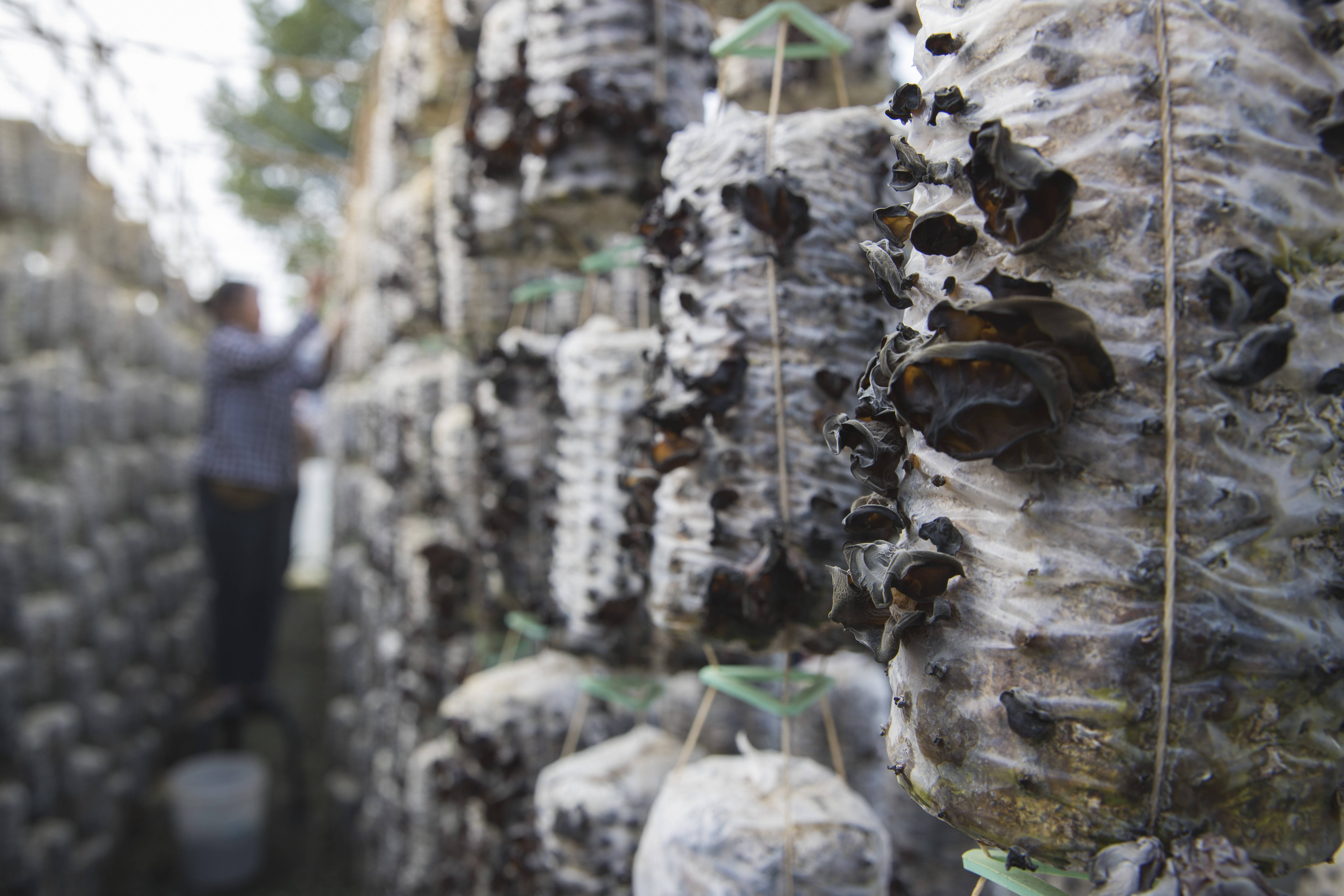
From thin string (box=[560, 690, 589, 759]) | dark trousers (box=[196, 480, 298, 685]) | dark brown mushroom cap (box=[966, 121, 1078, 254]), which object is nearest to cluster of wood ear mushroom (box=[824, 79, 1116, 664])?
dark brown mushroom cap (box=[966, 121, 1078, 254])

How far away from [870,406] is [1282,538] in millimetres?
267

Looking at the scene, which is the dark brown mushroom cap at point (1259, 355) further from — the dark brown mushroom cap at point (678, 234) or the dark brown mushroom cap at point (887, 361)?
the dark brown mushroom cap at point (678, 234)

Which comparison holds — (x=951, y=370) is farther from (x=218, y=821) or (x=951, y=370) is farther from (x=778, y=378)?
(x=218, y=821)

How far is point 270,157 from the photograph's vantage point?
14.9 feet

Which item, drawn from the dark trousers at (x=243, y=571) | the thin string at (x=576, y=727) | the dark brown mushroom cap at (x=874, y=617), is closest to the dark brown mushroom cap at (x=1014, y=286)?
the dark brown mushroom cap at (x=874, y=617)

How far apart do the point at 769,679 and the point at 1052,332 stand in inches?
25.4

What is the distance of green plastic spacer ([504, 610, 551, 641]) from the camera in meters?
1.63

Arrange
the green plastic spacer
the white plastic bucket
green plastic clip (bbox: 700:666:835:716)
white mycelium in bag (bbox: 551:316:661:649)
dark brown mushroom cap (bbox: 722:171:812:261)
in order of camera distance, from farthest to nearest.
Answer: the white plastic bucket < the green plastic spacer < white mycelium in bag (bbox: 551:316:661:649) < green plastic clip (bbox: 700:666:835:716) < dark brown mushroom cap (bbox: 722:171:812:261)

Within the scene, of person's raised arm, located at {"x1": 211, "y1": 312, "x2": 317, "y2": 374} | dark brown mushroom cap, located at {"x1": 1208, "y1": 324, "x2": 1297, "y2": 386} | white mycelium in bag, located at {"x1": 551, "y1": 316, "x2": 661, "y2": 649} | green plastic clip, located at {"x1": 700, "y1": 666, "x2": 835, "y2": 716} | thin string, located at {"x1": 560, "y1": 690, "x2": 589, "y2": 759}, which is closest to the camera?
dark brown mushroom cap, located at {"x1": 1208, "y1": 324, "x2": 1297, "y2": 386}

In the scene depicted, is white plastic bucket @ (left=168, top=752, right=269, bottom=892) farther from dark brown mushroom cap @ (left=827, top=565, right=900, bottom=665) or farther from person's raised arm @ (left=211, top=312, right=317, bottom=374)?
dark brown mushroom cap @ (left=827, top=565, right=900, bottom=665)

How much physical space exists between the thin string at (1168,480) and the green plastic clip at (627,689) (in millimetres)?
914

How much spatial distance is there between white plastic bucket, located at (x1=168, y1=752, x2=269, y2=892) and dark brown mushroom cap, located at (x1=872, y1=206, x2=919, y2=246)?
3055mm

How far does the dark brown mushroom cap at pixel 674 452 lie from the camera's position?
2.98 ft

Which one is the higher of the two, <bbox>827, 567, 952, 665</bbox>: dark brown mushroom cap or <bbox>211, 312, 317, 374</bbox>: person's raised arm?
<bbox>211, 312, 317, 374</bbox>: person's raised arm
